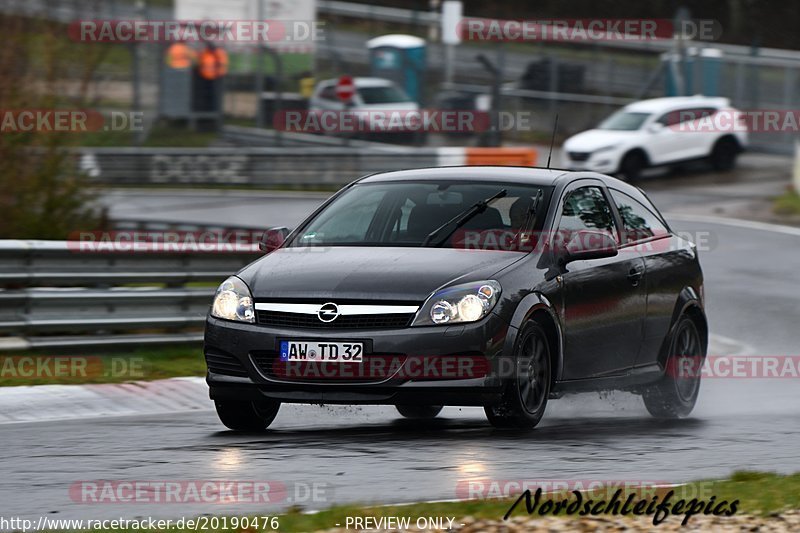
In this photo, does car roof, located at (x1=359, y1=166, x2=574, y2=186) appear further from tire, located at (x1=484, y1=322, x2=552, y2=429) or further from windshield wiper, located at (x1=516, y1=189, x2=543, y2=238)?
tire, located at (x1=484, y1=322, x2=552, y2=429)

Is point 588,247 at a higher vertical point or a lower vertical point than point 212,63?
lower

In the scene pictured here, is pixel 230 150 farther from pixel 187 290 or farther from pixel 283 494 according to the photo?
pixel 283 494

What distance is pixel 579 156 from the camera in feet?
109

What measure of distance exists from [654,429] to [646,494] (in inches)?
128

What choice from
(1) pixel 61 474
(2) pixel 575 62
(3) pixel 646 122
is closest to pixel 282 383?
(1) pixel 61 474

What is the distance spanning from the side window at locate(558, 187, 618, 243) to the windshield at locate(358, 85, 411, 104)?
29129 millimetres

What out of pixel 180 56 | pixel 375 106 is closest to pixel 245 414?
pixel 180 56

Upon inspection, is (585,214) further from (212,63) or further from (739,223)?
(212,63)

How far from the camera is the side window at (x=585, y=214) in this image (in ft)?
31.3

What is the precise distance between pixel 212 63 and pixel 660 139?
10883 mm

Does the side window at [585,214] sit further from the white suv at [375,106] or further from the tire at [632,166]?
the white suv at [375,106]

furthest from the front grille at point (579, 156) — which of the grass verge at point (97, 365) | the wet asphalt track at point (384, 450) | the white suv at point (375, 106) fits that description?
the wet asphalt track at point (384, 450)

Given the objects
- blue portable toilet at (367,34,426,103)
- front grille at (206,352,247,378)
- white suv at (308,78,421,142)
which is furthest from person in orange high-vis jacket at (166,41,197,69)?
front grille at (206,352,247,378)

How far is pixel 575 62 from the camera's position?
131 ft
